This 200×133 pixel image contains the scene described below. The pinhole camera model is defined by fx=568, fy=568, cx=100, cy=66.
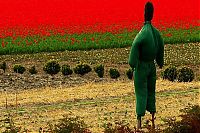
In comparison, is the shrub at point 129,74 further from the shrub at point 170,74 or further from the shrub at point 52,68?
the shrub at point 52,68

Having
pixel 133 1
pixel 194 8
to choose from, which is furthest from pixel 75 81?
pixel 133 1

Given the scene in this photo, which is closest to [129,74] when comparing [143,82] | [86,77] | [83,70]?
[86,77]

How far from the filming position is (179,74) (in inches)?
822

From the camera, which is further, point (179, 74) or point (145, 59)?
point (179, 74)

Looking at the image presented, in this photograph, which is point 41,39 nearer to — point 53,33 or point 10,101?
point 53,33

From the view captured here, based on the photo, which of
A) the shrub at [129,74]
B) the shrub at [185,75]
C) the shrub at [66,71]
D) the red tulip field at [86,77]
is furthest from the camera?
the shrub at [66,71]

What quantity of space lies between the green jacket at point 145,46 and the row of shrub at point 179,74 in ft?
31.1

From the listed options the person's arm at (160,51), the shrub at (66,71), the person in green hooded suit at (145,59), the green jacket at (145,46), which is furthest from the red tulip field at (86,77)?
the green jacket at (145,46)

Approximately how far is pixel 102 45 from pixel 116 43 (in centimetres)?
95

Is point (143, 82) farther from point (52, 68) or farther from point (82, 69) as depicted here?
point (52, 68)

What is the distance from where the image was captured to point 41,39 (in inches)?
1467

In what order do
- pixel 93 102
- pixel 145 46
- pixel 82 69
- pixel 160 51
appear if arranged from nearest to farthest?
1. pixel 145 46
2. pixel 160 51
3. pixel 93 102
4. pixel 82 69

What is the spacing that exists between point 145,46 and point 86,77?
12.4 meters

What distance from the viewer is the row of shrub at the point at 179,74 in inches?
819
